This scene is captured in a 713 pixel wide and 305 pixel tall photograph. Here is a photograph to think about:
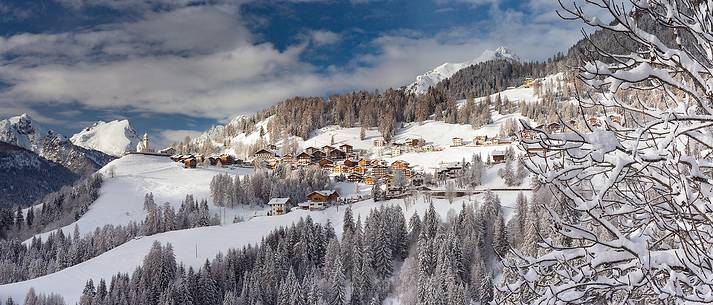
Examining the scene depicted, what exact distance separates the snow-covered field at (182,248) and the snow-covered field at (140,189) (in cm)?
1544

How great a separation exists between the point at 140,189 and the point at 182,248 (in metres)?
41.0

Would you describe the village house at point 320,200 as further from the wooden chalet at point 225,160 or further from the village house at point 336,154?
the wooden chalet at point 225,160

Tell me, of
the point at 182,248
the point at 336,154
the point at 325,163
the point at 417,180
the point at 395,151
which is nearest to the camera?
the point at 182,248

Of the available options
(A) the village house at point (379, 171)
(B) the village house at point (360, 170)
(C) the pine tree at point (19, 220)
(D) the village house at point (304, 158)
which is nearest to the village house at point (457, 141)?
(A) the village house at point (379, 171)

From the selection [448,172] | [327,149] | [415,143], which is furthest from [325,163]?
[448,172]

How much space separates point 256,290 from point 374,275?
1124 centimetres

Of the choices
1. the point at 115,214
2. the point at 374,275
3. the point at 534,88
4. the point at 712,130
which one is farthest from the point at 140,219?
the point at 534,88

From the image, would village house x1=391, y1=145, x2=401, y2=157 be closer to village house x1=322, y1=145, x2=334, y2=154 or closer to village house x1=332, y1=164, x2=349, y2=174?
village house x1=332, y1=164, x2=349, y2=174

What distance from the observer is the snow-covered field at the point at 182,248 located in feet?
150

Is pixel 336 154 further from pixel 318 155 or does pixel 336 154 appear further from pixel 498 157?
pixel 498 157

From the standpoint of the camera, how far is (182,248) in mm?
51719

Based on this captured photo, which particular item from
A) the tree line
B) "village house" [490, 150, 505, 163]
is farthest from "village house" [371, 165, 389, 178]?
the tree line

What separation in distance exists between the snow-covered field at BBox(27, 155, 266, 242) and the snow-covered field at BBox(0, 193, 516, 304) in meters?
15.4

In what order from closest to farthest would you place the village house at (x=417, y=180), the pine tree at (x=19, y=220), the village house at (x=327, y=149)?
the village house at (x=417, y=180), the pine tree at (x=19, y=220), the village house at (x=327, y=149)
